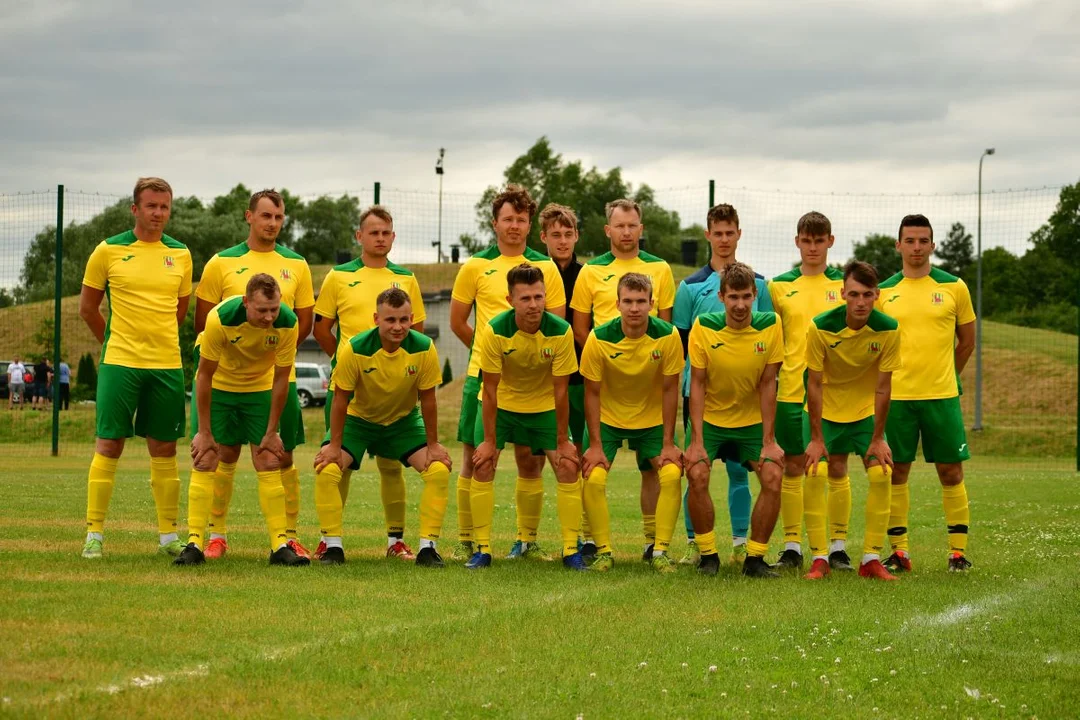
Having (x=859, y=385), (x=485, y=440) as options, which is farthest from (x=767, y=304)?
(x=485, y=440)

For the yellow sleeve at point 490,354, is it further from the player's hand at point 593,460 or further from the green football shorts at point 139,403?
the green football shorts at point 139,403

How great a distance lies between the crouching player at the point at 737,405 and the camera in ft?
25.1

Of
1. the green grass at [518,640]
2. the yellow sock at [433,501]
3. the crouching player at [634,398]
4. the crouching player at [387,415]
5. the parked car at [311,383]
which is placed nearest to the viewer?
the green grass at [518,640]

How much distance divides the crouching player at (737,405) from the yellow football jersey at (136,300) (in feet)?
11.7

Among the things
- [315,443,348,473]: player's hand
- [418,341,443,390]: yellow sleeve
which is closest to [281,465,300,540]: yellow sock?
[315,443,348,473]: player's hand

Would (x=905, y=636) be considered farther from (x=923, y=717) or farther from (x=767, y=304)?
(x=767, y=304)

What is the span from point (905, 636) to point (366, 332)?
12.9ft

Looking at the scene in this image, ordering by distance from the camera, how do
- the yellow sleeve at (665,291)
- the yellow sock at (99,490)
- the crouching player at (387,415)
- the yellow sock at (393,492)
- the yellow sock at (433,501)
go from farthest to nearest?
the yellow sleeve at (665,291)
the yellow sock at (393,492)
the yellow sock at (99,490)
the yellow sock at (433,501)
the crouching player at (387,415)

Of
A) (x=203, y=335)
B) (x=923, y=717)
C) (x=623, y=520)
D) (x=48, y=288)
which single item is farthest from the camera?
(x=48, y=288)

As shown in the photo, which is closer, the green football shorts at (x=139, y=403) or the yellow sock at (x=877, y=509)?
the yellow sock at (x=877, y=509)

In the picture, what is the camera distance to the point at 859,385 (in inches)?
318

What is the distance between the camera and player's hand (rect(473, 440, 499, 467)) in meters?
7.93

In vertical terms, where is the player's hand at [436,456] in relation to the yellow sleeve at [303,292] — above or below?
below

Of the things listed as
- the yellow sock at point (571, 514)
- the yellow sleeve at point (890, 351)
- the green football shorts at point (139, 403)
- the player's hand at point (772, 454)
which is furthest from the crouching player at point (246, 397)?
the yellow sleeve at point (890, 351)
